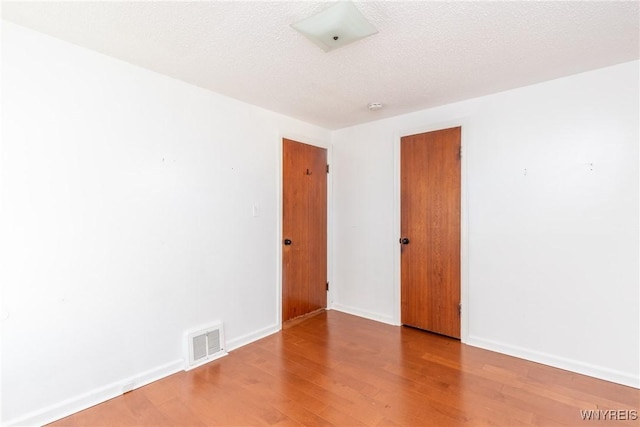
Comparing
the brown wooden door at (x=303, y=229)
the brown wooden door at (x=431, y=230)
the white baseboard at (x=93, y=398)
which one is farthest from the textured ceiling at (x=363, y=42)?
the white baseboard at (x=93, y=398)

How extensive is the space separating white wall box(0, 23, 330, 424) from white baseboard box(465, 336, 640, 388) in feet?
7.42

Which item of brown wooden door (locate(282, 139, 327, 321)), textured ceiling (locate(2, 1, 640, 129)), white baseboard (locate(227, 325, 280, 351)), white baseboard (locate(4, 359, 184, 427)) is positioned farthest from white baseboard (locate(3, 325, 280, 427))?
textured ceiling (locate(2, 1, 640, 129))

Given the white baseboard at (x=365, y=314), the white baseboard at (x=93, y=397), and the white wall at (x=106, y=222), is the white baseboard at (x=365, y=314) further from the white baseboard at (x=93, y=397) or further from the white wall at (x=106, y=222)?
the white baseboard at (x=93, y=397)

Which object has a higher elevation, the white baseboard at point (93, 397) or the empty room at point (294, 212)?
the empty room at point (294, 212)

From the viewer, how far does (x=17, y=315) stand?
1.84 metres

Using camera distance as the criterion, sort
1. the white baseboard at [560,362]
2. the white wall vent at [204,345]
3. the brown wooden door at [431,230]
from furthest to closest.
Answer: the brown wooden door at [431,230] < the white wall vent at [204,345] < the white baseboard at [560,362]

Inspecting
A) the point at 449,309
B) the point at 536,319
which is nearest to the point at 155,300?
the point at 449,309

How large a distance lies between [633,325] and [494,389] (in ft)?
3.71

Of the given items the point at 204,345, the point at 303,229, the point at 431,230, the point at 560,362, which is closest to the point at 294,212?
the point at 303,229

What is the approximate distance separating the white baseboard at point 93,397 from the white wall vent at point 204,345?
0.30 feet

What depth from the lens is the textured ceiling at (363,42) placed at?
1.67 metres

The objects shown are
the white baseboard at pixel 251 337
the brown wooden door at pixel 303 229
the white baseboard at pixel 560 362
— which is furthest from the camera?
the brown wooden door at pixel 303 229

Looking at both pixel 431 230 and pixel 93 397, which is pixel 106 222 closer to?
pixel 93 397

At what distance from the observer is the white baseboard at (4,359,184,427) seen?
6.16 ft
